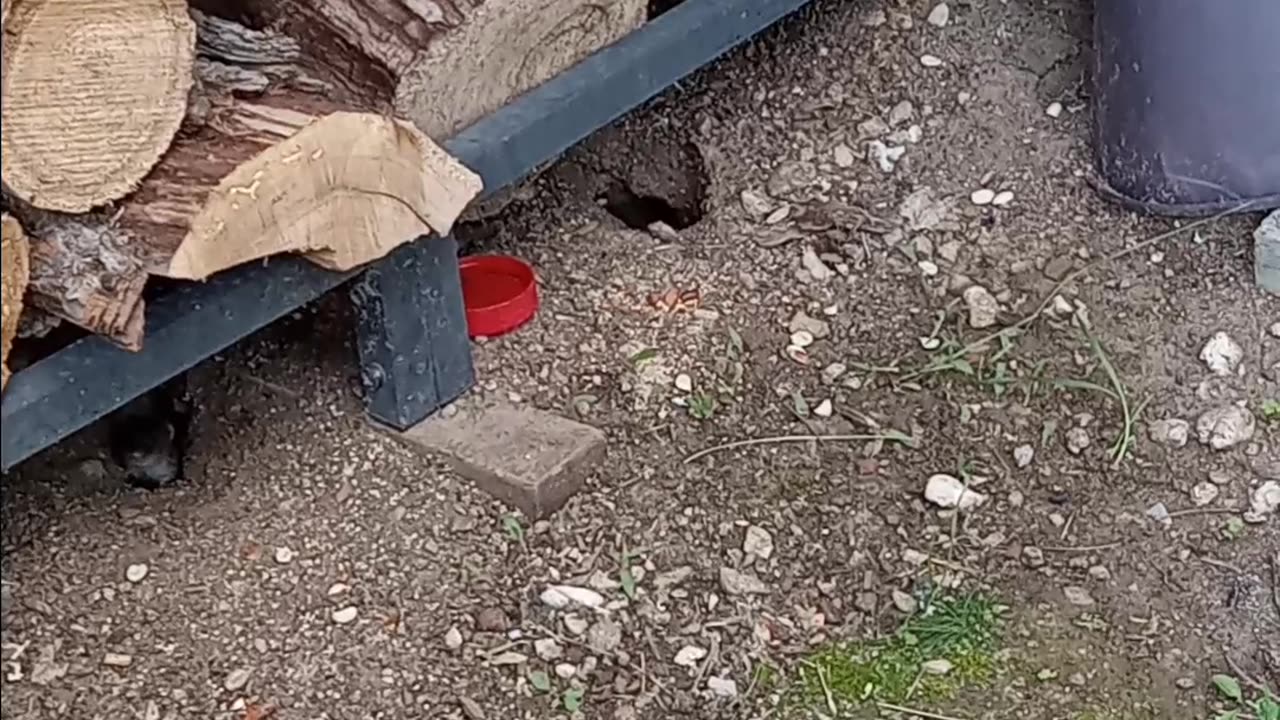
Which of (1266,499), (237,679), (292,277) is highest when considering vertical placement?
(292,277)

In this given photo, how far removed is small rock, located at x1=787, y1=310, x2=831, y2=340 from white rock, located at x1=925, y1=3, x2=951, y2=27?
578 mm

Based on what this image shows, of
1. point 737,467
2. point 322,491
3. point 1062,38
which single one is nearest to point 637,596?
point 737,467

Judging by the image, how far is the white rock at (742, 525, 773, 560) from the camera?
1972mm

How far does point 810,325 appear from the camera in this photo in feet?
7.48

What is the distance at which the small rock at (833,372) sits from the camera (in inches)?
86.8

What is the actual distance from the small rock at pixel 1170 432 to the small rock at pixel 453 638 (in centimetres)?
80

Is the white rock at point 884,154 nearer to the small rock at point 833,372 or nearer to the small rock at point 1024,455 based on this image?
the small rock at point 833,372

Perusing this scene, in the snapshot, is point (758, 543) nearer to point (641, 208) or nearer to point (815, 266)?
point (815, 266)

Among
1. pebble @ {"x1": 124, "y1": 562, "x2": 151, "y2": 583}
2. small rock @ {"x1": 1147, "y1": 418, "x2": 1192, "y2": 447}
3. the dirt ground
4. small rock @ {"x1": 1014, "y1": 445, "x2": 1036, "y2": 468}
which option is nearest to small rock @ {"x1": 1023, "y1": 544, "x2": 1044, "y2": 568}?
the dirt ground

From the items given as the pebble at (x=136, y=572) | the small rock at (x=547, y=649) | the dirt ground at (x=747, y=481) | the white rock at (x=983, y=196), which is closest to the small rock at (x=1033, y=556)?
the dirt ground at (x=747, y=481)

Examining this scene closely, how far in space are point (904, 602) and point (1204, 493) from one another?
375 mm

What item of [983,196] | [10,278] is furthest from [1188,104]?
[10,278]

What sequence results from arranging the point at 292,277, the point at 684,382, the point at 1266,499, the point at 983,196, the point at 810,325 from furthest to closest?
the point at 983,196 → the point at 810,325 → the point at 684,382 → the point at 1266,499 → the point at 292,277

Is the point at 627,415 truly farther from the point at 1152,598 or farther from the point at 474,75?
the point at 1152,598
